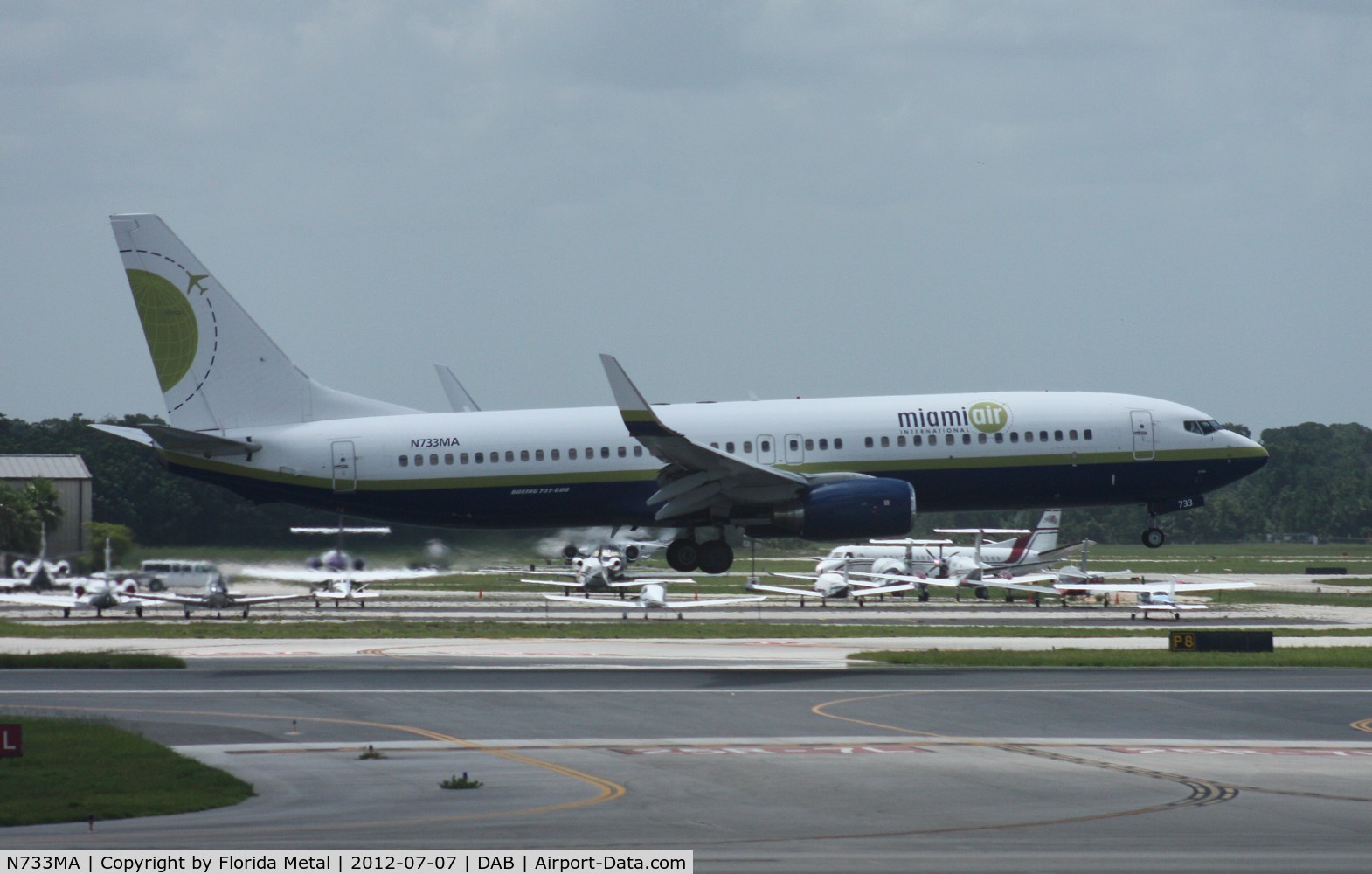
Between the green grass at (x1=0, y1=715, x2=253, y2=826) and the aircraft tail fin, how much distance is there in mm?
21193

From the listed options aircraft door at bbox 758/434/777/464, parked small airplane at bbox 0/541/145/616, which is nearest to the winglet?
aircraft door at bbox 758/434/777/464

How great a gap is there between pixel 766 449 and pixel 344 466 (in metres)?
12.9

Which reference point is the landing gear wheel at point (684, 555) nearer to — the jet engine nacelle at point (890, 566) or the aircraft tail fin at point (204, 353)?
the aircraft tail fin at point (204, 353)

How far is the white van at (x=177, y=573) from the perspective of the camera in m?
56.4

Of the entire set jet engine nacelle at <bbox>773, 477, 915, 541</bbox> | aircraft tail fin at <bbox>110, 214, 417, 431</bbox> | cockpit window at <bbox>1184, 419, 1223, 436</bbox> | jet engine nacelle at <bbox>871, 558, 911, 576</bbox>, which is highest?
aircraft tail fin at <bbox>110, 214, 417, 431</bbox>

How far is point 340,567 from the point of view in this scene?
64.8 meters

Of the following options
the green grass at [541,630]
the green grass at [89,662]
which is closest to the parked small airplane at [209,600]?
the green grass at [541,630]

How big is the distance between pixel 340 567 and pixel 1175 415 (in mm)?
33432

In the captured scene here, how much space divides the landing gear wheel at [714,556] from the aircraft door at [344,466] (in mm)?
10922

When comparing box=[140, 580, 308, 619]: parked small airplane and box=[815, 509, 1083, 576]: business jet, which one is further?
box=[815, 509, 1083, 576]: business jet

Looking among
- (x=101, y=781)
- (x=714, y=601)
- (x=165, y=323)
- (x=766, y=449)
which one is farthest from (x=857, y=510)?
(x=714, y=601)

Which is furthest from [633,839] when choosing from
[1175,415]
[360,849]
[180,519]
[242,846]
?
[180,519]

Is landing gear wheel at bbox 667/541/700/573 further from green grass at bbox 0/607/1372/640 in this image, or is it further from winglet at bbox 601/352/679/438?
green grass at bbox 0/607/1372/640

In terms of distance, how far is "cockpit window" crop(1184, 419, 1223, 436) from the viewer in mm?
50562
